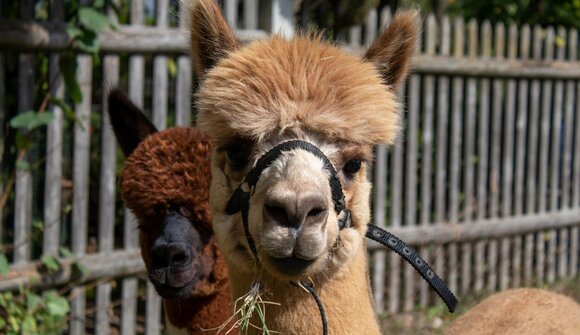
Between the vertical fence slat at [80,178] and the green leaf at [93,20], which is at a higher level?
the green leaf at [93,20]

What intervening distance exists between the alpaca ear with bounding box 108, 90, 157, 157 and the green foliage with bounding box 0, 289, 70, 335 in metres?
1.67

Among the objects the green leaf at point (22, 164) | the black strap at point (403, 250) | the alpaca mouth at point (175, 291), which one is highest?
the green leaf at point (22, 164)

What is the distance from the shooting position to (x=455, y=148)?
23.8 ft

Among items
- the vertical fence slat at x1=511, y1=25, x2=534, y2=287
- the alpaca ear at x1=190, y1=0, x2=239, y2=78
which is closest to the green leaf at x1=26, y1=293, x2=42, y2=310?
A: the alpaca ear at x1=190, y1=0, x2=239, y2=78

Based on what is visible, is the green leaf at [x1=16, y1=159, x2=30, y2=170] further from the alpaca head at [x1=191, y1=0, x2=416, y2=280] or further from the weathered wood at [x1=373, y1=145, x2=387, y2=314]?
the weathered wood at [x1=373, y1=145, x2=387, y2=314]

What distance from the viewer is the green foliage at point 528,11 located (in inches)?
378

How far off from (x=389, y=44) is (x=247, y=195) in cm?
76

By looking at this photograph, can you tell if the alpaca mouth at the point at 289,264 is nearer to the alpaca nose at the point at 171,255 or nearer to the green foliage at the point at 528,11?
the alpaca nose at the point at 171,255

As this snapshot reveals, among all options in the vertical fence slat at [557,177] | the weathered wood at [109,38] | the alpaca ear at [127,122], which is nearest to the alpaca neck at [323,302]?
the alpaca ear at [127,122]

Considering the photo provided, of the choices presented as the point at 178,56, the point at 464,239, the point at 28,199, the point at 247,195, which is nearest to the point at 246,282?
the point at 247,195

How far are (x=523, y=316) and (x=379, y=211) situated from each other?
140 inches

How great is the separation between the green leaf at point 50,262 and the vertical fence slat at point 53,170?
0.10 meters

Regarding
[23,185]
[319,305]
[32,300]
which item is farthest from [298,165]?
[23,185]

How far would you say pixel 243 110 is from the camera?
2.42 meters
